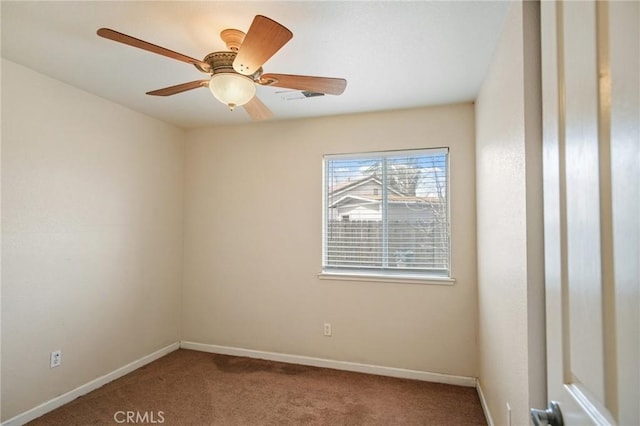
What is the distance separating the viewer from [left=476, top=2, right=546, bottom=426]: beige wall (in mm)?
1410

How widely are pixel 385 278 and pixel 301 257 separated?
33.4 inches

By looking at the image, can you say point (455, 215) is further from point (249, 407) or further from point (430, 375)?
point (249, 407)

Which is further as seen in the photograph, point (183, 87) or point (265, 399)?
point (265, 399)

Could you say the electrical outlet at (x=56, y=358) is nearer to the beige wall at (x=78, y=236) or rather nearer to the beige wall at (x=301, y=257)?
the beige wall at (x=78, y=236)

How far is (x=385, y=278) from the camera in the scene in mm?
3127

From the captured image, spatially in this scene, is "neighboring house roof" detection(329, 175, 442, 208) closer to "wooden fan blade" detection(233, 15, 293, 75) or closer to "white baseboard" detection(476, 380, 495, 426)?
"white baseboard" detection(476, 380, 495, 426)

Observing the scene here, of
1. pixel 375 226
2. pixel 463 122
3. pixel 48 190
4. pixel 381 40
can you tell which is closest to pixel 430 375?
pixel 375 226

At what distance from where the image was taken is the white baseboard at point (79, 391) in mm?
2312

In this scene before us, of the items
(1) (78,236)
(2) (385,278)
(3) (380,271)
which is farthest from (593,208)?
(1) (78,236)

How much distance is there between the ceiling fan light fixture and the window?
1.66 m

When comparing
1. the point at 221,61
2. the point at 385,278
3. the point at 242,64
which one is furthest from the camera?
the point at 385,278

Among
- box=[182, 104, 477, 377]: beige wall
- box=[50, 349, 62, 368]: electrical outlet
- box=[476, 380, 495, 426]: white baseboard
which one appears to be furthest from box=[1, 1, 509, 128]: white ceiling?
box=[476, 380, 495, 426]: white baseboard
